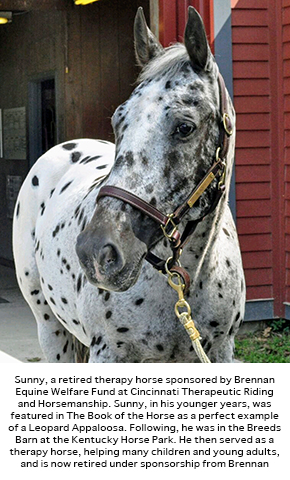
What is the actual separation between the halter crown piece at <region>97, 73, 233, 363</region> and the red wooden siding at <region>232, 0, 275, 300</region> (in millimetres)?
3809

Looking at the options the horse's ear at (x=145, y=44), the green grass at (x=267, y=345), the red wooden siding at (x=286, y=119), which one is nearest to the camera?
the horse's ear at (x=145, y=44)

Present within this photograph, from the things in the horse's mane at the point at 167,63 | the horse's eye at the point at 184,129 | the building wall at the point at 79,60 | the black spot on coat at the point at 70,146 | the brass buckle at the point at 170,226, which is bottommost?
the brass buckle at the point at 170,226

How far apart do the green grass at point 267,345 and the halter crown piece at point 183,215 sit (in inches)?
120

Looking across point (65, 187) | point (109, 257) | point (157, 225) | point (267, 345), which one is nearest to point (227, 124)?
point (157, 225)

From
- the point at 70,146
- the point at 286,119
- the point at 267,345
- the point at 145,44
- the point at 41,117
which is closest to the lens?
the point at 145,44

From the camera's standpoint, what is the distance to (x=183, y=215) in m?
2.33

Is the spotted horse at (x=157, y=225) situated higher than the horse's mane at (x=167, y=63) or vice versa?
the horse's mane at (x=167, y=63)

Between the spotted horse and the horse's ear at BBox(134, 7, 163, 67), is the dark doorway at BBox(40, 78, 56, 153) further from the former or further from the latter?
the horse's ear at BBox(134, 7, 163, 67)

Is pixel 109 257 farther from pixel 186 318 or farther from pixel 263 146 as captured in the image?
pixel 263 146

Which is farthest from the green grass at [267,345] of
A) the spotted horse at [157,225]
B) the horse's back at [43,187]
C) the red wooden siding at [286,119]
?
the spotted horse at [157,225]

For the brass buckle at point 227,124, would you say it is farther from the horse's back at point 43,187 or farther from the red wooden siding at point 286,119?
the red wooden siding at point 286,119

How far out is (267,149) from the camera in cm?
633

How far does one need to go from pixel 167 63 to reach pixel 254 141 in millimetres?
3883
